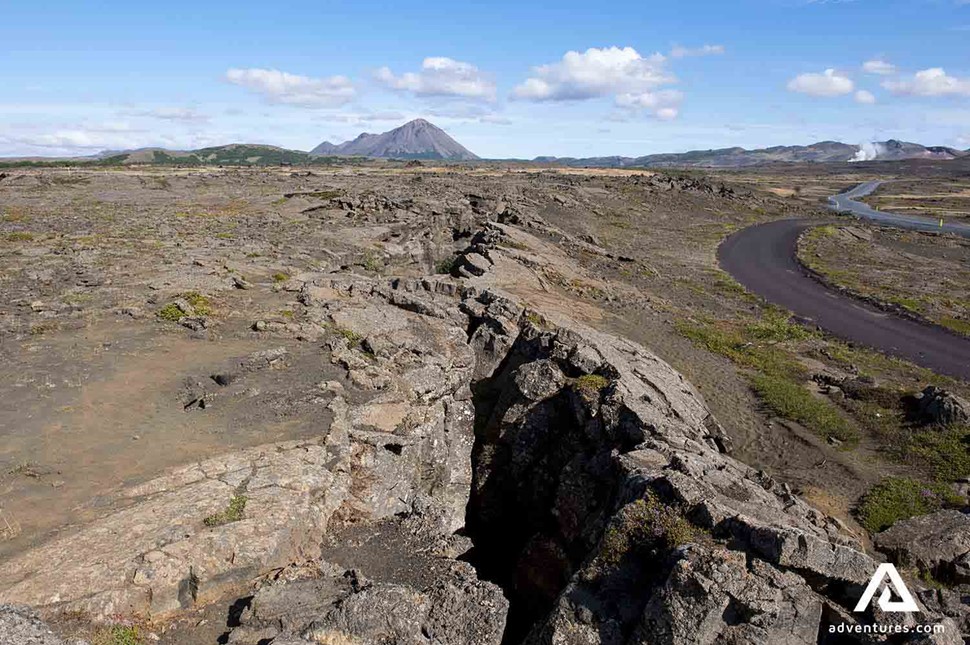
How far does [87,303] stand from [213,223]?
26085 mm

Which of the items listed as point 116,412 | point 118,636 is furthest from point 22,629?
point 116,412

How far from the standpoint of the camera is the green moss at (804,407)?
23.2 meters

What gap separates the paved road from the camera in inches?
1316

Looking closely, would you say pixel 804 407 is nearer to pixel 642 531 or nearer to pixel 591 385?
pixel 591 385

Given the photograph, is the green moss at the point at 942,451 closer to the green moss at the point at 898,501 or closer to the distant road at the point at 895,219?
the green moss at the point at 898,501

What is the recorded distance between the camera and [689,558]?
30.7 feet

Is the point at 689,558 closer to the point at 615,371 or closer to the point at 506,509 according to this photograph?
the point at 506,509

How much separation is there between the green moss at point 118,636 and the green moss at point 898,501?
63.0 feet

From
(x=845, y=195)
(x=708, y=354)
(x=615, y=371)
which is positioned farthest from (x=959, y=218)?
(x=615, y=371)

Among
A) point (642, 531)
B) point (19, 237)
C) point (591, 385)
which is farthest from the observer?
point (19, 237)

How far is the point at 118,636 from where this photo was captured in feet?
28.9

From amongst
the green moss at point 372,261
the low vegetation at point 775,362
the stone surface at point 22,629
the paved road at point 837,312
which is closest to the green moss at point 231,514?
the stone surface at point 22,629

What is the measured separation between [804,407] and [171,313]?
26517mm

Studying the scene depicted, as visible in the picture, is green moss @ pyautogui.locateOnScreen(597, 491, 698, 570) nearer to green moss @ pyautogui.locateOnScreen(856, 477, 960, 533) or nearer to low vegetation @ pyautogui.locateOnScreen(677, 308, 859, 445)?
green moss @ pyautogui.locateOnScreen(856, 477, 960, 533)
